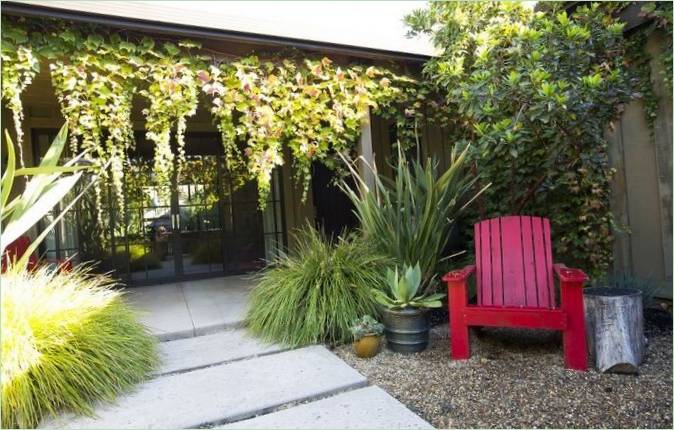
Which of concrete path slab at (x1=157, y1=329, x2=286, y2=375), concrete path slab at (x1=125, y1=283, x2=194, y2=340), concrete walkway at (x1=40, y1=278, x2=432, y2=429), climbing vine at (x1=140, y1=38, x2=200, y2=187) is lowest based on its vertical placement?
concrete walkway at (x1=40, y1=278, x2=432, y2=429)

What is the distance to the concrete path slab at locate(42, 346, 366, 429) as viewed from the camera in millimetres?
2104

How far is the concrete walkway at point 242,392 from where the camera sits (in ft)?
6.79

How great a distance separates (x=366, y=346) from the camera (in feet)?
9.53

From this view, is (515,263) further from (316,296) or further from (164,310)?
(164,310)

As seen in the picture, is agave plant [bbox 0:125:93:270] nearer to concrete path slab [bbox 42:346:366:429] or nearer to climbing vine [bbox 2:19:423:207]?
climbing vine [bbox 2:19:423:207]

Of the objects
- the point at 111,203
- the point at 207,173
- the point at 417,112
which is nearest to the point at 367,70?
the point at 417,112

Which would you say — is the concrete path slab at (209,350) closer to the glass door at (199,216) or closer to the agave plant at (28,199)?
the agave plant at (28,199)

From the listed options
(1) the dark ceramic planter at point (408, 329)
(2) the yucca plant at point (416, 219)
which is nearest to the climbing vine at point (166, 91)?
(2) the yucca plant at point (416, 219)

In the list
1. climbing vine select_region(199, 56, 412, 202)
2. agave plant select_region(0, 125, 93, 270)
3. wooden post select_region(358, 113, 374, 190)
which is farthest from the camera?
wooden post select_region(358, 113, 374, 190)

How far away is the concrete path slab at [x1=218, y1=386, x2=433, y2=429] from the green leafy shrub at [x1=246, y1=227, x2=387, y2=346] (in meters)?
0.86

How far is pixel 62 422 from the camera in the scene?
2094mm

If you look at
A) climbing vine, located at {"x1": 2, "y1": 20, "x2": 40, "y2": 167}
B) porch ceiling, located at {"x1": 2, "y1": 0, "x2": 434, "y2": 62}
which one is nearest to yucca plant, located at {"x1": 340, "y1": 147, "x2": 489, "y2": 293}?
porch ceiling, located at {"x1": 2, "y1": 0, "x2": 434, "y2": 62}

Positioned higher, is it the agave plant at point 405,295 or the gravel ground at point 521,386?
the agave plant at point 405,295

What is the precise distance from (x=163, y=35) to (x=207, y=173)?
9.21 feet
